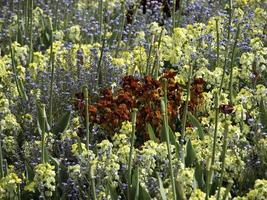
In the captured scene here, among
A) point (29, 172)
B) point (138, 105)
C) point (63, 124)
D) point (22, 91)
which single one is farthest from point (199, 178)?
point (22, 91)

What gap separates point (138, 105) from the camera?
4379mm

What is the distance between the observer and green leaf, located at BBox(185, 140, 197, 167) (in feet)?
11.9

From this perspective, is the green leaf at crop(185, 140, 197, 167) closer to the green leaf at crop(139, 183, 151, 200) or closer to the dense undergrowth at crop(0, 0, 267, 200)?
the dense undergrowth at crop(0, 0, 267, 200)

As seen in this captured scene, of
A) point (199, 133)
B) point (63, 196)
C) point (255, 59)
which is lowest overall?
point (63, 196)

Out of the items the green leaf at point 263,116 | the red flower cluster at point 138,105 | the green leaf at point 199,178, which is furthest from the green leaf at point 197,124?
the green leaf at point 199,178

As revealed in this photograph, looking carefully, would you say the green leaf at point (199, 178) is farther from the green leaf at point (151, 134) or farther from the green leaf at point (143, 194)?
the green leaf at point (151, 134)

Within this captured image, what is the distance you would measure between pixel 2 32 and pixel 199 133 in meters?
3.43

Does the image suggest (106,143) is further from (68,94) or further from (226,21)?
(226,21)

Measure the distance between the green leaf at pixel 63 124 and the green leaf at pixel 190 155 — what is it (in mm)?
978

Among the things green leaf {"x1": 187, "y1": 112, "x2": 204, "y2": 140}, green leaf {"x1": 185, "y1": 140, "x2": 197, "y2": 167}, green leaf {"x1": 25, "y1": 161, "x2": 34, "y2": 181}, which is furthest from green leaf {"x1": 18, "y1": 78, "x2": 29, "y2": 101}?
green leaf {"x1": 185, "y1": 140, "x2": 197, "y2": 167}

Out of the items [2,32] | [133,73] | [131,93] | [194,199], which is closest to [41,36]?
[2,32]

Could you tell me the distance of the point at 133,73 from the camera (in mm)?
4953

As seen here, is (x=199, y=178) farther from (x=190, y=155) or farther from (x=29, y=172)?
(x=29, y=172)

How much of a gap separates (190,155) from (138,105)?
85cm
